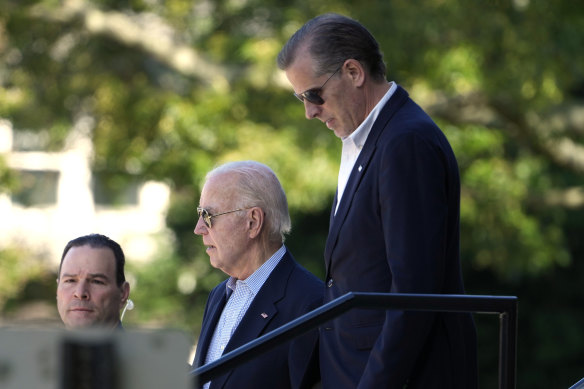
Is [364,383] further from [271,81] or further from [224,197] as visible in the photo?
[271,81]

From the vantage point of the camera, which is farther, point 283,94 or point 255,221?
point 283,94

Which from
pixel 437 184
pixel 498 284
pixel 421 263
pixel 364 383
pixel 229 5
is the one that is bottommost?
pixel 364 383

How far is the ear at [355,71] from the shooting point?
3238 mm

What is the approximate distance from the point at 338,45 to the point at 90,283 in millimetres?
1356

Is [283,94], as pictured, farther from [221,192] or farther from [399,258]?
[399,258]

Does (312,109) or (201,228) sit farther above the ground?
(312,109)

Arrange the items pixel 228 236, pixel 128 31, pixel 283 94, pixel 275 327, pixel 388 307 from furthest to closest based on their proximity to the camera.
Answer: pixel 128 31
pixel 283 94
pixel 228 236
pixel 275 327
pixel 388 307

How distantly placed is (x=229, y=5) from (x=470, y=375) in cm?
1016

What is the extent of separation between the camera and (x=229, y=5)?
42.0ft

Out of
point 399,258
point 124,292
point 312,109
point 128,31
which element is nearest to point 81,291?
point 124,292

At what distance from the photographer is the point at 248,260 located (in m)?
3.84

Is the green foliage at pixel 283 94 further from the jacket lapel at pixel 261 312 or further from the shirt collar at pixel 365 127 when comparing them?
the shirt collar at pixel 365 127

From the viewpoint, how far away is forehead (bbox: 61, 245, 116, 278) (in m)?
3.96

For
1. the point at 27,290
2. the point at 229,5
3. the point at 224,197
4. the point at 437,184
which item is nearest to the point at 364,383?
the point at 437,184
